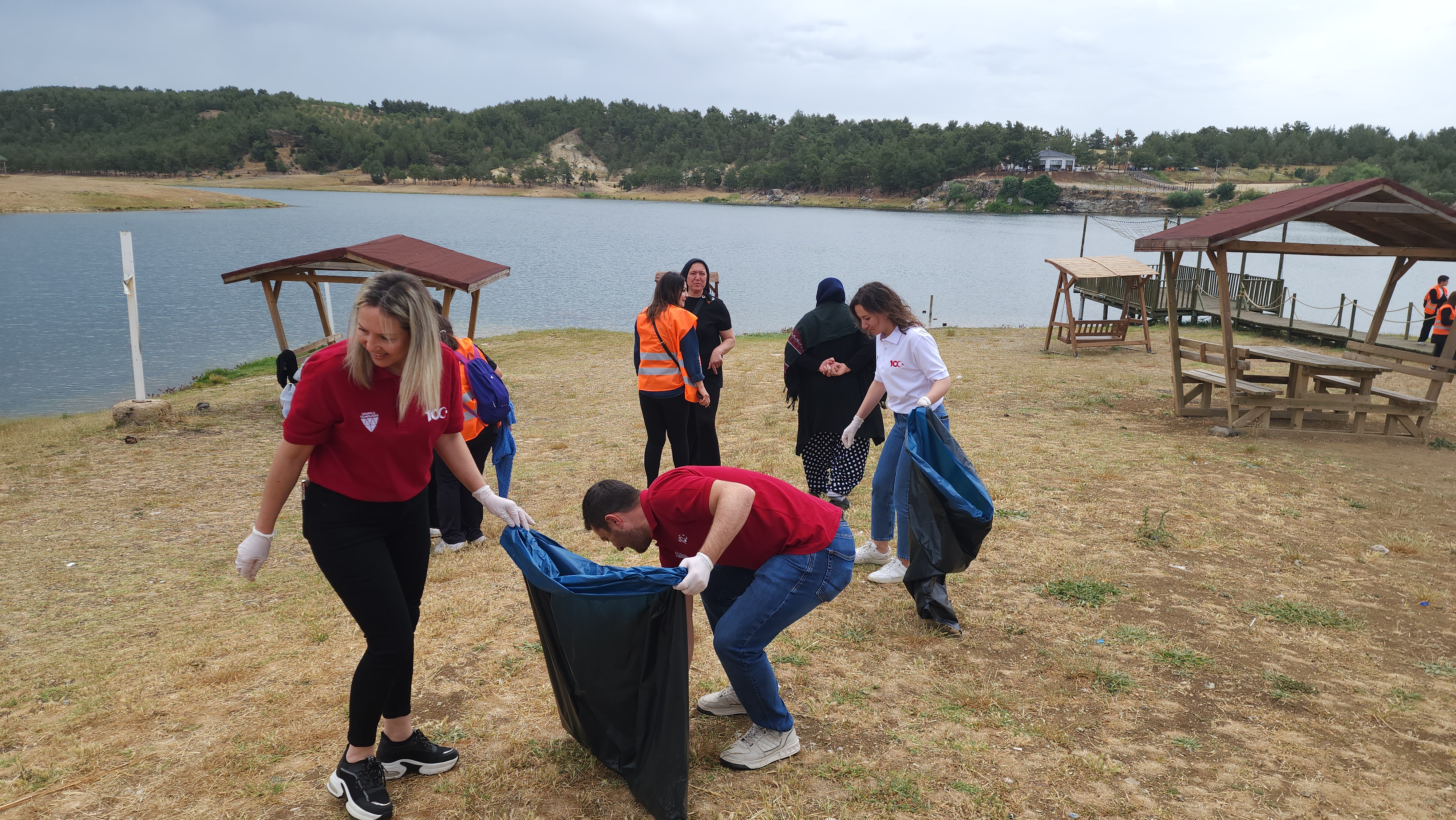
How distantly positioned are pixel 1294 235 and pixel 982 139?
5766 centimetres

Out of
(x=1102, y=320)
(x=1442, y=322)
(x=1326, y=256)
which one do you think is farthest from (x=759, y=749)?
(x=1102, y=320)

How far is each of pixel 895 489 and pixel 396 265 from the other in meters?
7.69

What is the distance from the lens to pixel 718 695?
12.0 feet

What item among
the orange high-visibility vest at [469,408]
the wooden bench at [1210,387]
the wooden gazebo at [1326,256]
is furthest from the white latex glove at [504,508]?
the wooden bench at [1210,387]

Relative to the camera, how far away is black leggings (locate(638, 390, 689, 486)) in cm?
599

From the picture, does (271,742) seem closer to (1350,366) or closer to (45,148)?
(1350,366)

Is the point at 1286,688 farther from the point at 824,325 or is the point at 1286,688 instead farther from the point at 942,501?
the point at 824,325

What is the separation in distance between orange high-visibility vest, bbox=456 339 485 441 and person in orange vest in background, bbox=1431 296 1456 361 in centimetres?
1330

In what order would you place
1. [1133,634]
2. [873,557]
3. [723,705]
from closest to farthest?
[723,705], [1133,634], [873,557]

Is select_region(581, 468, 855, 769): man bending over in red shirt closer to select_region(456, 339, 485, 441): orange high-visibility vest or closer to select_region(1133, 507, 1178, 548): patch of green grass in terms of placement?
select_region(456, 339, 485, 441): orange high-visibility vest

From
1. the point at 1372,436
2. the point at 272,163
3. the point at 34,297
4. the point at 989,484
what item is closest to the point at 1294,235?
the point at 1372,436

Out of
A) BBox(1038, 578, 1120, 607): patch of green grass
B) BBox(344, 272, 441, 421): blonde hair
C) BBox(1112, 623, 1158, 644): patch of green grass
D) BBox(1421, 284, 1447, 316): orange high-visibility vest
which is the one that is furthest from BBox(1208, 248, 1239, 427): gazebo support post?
BBox(344, 272, 441, 421): blonde hair

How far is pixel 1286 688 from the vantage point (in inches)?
156

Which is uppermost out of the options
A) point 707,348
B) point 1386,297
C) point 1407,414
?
point 1386,297
